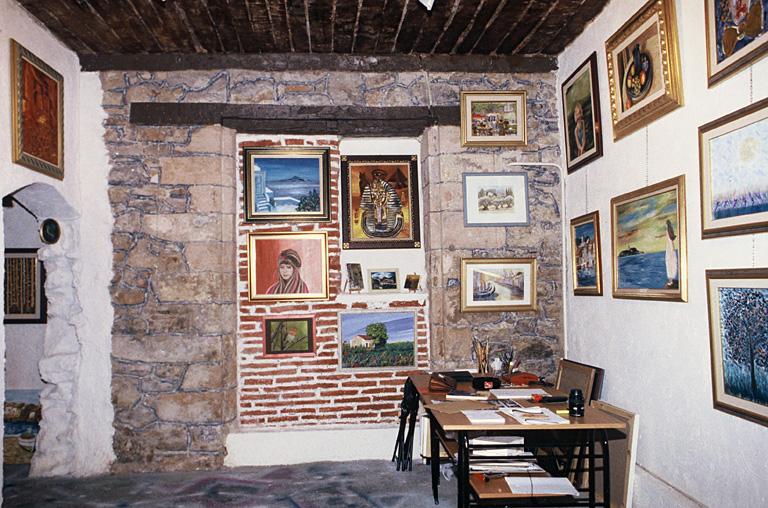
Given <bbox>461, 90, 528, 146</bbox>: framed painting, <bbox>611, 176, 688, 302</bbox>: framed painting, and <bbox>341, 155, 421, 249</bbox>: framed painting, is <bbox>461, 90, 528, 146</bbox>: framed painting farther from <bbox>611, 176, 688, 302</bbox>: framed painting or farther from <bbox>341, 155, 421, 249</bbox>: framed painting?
<bbox>611, 176, 688, 302</bbox>: framed painting

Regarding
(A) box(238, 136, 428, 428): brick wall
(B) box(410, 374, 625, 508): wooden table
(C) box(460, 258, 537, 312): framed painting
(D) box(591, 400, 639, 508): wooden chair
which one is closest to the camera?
(B) box(410, 374, 625, 508): wooden table

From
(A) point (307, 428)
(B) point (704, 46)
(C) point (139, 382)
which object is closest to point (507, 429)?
(B) point (704, 46)

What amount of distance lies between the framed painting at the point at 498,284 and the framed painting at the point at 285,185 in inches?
51.9

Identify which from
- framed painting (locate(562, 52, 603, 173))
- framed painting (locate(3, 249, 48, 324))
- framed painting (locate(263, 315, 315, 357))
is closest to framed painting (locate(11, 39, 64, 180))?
framed painting (locate(3, 249, 48, 324))

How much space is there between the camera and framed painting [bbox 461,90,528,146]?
15.6 feet

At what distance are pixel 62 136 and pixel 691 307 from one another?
14.2 ft

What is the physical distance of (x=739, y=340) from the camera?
2531mm

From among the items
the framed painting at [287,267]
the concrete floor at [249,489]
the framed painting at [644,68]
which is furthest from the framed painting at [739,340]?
the framed painting at [287,267]

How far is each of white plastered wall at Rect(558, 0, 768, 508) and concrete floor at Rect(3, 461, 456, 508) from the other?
4.45 ft

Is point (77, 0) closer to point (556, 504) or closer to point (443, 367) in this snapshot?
point (443, 367)

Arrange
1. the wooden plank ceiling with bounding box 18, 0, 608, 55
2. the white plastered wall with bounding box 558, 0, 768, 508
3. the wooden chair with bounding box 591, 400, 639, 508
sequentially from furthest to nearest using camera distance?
1. the wooden plank ceiling with bounding box 18, 0, 608, 55
2. the wooden chair with bounding box 591, 400, 639, 508
3. the white plastered wall with bounding box 558, 0, 768, 508

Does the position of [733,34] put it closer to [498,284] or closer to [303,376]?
[498,284]

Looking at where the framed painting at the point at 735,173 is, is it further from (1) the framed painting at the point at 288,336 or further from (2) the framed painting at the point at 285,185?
(1) the framed painting at the point at 288,336

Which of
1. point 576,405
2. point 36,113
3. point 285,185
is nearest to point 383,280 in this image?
point 285,185
